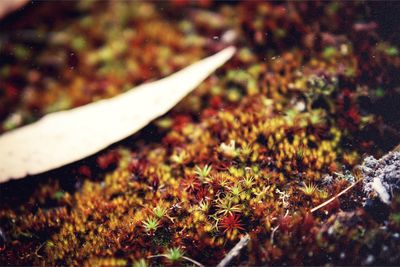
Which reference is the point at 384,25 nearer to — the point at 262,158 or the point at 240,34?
the point at 240,34

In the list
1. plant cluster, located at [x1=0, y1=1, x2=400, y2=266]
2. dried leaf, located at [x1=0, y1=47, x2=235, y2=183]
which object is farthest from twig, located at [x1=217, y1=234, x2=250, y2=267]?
dried leaf, located at [x1=0, y1=47, x2=235, y2=183]

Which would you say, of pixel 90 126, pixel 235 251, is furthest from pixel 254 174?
pixel 90 126

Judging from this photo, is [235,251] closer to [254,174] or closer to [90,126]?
[254,174]

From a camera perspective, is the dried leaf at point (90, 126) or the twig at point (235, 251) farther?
the dried leaf at point (90, 126)

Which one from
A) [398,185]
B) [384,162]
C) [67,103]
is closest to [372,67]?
[384,162]

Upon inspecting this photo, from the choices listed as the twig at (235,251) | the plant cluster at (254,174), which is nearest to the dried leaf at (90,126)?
the plant cluster at (254,174)

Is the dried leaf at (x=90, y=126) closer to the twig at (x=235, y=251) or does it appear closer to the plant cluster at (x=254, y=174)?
the plant cluster at (x=254, y=174)
